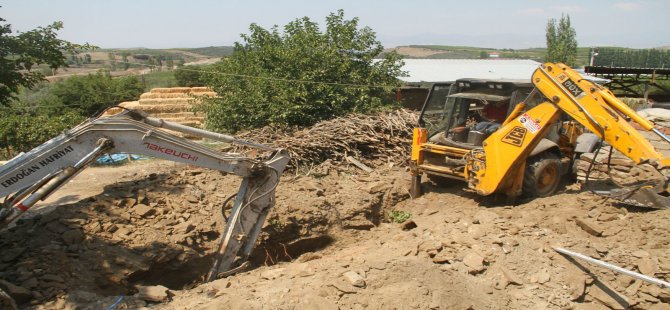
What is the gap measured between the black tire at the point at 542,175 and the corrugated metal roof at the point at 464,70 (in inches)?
602

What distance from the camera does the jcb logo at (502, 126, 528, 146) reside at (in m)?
7.03

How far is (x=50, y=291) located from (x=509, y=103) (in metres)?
6.63

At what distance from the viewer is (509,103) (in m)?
7.73

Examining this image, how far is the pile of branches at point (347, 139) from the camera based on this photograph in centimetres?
1020

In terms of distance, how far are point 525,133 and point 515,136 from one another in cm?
14

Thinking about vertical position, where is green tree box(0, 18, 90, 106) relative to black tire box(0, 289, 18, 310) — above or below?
above

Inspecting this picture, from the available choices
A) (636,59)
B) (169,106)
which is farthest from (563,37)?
(169,106)

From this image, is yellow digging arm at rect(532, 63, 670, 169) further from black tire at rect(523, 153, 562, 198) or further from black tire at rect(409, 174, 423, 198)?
black tire at rect(409, 174, 423, 198)

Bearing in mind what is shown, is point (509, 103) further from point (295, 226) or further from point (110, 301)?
point (110, 301)

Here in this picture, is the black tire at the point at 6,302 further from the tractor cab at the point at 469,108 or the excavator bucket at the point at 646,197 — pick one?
the excavator bucket at the point at 646,197

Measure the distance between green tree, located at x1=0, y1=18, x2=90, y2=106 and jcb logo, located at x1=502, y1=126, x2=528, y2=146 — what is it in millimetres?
7470

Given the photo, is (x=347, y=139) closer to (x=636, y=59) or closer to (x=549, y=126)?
(x=549, y=126)

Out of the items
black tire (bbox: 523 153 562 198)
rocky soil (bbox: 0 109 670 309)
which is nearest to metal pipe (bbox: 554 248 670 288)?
rocky soil (bbox: 0 109 670 309)

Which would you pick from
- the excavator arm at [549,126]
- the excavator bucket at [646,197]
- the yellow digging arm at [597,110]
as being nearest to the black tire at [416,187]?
the excavator arm at [549,126]
